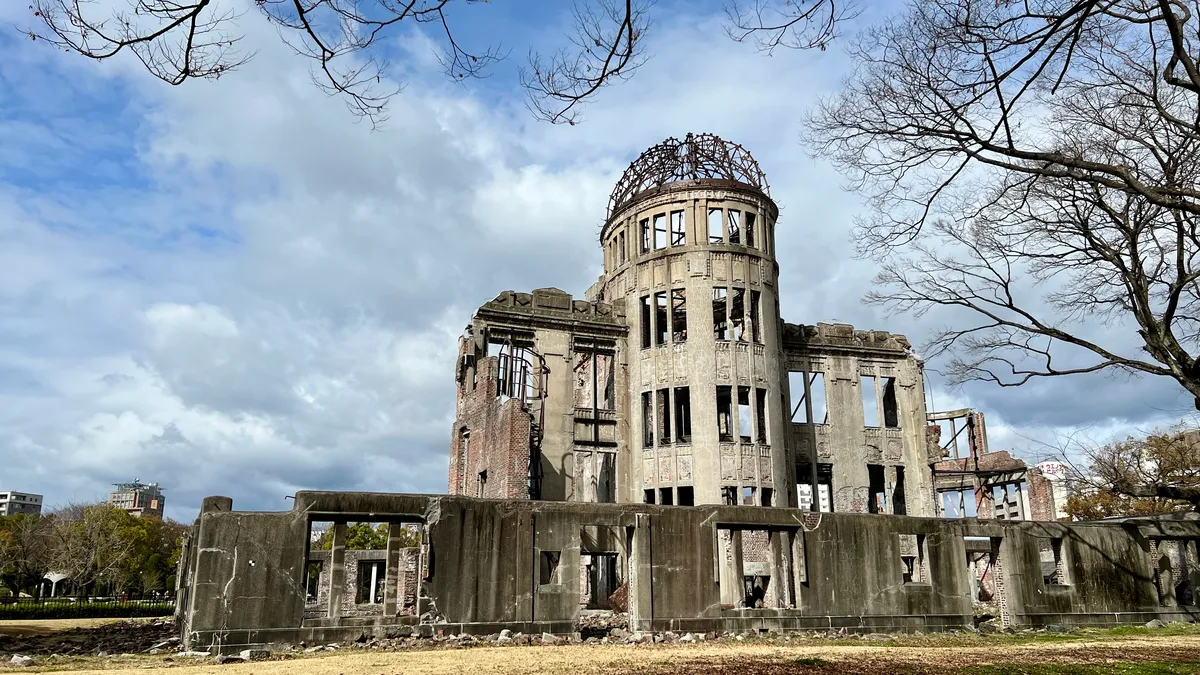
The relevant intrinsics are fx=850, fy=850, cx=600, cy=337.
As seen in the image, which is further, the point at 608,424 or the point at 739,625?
the point at 608,424

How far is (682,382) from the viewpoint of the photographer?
28.8 meters

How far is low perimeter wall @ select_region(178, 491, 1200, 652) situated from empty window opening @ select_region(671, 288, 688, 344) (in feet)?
35.9

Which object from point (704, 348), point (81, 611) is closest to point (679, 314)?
point (704, 348)

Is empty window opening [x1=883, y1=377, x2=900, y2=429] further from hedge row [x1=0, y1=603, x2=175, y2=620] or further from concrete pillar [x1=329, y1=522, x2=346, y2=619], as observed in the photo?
hedge row [x1=0, y1=603, x2=175, y2=620]

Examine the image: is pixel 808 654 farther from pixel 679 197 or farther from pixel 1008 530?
pixel 679 197

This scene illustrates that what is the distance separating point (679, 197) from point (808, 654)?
62.6 ft

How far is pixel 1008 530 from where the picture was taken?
20.5 metres

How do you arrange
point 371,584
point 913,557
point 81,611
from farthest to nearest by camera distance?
1. point 81,611
2. point 371,584
3. point 913,557

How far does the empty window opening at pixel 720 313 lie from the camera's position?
3075 cm

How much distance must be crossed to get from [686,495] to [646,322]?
252 inches

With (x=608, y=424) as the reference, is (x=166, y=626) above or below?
below

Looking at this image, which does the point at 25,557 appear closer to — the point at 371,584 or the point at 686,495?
the point at 371,584

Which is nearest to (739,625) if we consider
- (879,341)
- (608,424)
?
(608,424)

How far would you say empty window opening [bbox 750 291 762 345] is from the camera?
29609 millimetres
